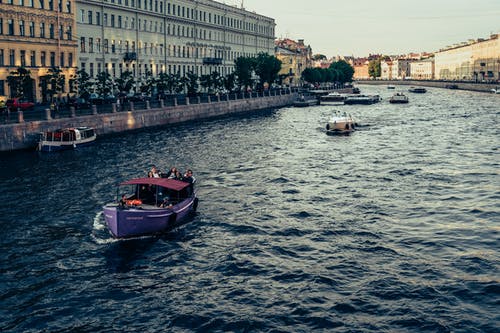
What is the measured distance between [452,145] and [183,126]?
3212 cm

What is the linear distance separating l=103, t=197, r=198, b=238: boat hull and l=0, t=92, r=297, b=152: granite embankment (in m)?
26.7

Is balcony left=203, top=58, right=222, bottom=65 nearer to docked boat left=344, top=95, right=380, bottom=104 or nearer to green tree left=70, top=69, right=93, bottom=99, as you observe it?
docked boat left=344, top=95, right=380, bottom=104

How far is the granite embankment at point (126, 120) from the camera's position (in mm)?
49312

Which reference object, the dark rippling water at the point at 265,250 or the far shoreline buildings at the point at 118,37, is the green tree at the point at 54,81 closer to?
the far shoreline buildings at the point at 118,37

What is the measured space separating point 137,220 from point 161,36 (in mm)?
84321

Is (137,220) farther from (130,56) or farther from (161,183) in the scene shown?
(130,56)

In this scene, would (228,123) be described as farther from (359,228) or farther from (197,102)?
(359,228)

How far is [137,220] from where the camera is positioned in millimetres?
25391

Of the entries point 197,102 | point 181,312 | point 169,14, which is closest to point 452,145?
point 197,102

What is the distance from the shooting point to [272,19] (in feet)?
543

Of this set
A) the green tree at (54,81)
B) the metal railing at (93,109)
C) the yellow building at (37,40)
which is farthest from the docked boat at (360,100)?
the green tree at (54,81)

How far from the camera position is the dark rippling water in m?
18.7

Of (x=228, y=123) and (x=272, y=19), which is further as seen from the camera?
(x=272, y=19)

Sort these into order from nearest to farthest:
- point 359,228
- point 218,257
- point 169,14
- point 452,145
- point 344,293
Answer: point 344,293
point 218,257
point 359,228
point 452,145
point 169,14
